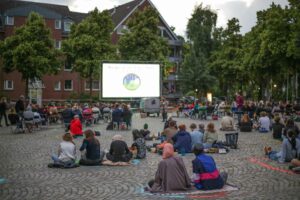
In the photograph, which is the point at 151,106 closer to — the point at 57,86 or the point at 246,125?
the point at 246,125

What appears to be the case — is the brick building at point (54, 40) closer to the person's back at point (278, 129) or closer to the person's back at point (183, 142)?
the person's back at point (278, 129)

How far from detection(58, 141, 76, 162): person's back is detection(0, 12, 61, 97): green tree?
1332 inches

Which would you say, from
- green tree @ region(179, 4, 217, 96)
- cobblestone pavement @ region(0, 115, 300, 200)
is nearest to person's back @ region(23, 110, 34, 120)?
cobblestone pavement @ region(0, 115, 300, 200)

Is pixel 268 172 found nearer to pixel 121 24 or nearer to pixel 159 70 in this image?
pixel 159 70

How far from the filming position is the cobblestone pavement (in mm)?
9758

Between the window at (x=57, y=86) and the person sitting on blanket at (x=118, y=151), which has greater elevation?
the window at (x=57, y=86)

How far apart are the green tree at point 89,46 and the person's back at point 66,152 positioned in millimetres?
36384

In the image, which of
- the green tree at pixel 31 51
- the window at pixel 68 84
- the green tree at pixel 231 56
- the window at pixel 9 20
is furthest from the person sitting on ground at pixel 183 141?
the window at pixel 9 20

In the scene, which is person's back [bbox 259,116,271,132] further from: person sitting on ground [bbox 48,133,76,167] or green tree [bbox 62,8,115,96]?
green tree [bbox 62,8,115,96]

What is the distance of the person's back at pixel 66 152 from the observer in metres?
13.6

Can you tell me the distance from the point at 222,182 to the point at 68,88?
181ft

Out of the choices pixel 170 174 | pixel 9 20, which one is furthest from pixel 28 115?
pixel 9 20

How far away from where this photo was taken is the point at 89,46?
50438mm

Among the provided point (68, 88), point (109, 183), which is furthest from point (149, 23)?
point (109, 183)
